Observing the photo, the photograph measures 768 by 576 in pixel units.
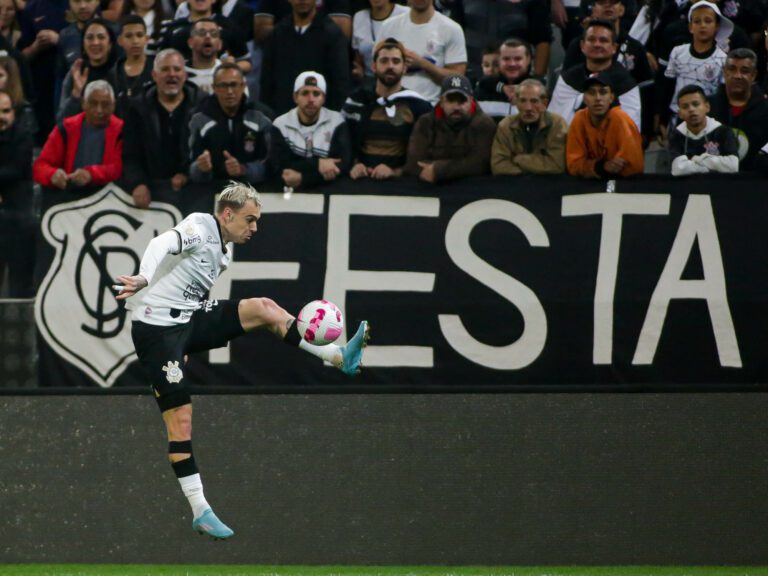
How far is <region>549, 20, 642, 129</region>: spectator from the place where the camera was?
1059 cm

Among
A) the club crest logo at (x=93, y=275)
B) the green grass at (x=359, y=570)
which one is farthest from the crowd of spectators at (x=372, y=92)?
the green grass at (x=359, y=570)

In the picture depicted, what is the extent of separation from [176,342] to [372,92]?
120 inches

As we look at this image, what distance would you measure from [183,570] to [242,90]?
3515mm

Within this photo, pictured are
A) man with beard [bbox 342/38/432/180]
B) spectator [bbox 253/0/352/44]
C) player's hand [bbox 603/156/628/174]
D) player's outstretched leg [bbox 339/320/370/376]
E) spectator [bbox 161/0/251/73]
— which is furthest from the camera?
spectator [bbox 253/0/352/44]

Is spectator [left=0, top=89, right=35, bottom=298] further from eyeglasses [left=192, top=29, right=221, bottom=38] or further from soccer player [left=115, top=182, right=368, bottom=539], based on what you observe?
eyeglasses [left=192, top=29, right=221, bottom=38]

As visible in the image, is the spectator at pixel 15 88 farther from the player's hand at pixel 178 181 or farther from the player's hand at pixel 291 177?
the player's hand at pixel 291 177

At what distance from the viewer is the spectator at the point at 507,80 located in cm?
1094

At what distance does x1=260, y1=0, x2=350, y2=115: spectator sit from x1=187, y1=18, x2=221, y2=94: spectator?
44 cm

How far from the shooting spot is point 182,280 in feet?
27.4

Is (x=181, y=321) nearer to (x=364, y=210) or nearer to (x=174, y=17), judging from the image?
(x=364, y=210)

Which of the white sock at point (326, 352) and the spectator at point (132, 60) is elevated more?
the spectator at point (132, 60)

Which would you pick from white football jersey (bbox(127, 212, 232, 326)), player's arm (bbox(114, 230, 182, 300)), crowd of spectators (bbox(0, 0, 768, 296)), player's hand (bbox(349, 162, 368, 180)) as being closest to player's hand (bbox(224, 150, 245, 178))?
crowd of spectators (bbox(0, 0, 768, 296))

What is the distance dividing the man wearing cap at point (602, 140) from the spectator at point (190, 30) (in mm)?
3256

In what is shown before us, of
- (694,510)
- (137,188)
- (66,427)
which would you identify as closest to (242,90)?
(137,188)
